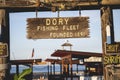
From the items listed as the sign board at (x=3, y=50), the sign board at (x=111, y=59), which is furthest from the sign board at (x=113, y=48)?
the sign board at (x=3, y=50)

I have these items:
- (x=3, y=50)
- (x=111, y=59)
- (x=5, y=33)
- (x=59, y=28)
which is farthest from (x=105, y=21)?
(x=3, y=50)

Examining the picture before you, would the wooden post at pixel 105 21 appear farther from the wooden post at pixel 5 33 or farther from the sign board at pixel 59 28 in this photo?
the wooden post at pixel 5 33

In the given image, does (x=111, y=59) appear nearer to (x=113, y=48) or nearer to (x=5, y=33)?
(x=113, y=48)

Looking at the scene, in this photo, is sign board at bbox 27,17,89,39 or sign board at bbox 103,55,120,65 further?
sign board at bbox 27,17,89,39

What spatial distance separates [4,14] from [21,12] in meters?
0.56

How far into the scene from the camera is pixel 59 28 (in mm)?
8727

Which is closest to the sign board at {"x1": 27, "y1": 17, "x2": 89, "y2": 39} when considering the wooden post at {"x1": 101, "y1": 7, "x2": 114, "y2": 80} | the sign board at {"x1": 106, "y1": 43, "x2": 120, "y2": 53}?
the wooden post at {"x1": 101, "y1": 7, "x2": 114, "y2": 80}

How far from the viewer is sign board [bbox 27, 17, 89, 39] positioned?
867 cm

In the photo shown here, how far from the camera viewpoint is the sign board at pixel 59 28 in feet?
28.5

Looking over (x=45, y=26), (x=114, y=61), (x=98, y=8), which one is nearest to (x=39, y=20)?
(x=45, y=26)

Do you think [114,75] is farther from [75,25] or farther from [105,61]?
[75,25]

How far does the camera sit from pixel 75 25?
8719 mm

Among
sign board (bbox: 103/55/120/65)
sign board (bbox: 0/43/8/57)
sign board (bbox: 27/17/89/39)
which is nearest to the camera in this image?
sign board (bbox: 103/55/120/65)

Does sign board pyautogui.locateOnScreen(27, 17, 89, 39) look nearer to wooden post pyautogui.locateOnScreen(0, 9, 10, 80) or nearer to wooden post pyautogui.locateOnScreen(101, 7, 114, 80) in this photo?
wooden post pyautogui.locateOnScreen(101, 7, 114, 80)
